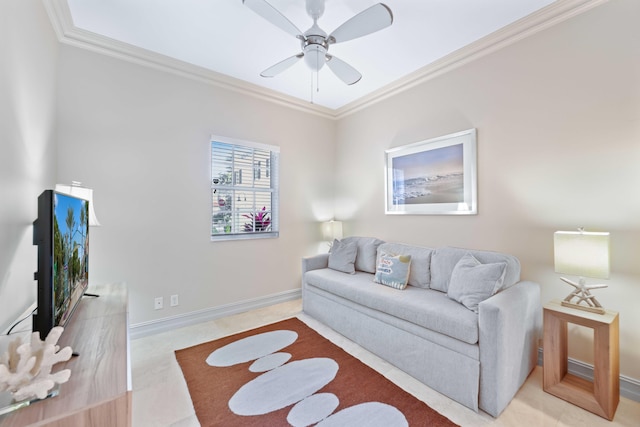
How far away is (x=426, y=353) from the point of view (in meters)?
1.96

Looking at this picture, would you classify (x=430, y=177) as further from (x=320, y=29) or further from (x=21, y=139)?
(x=21, y=139)

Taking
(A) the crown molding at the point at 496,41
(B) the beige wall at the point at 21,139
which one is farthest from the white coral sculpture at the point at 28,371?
(A) the crown molding at the point at 496,41

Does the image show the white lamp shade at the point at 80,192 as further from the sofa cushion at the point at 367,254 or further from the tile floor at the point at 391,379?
the sofa cushion at the point at 367,254

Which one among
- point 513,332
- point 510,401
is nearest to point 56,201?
point 513,332

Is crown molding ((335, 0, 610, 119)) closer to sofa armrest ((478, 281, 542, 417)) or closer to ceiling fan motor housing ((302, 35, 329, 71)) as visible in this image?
ceiling fan motor housing ((302, 35, 329, 71))

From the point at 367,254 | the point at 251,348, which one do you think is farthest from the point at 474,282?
the point at 251,348

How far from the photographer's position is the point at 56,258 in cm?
113

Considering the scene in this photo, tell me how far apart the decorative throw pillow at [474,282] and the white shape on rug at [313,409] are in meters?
1.18

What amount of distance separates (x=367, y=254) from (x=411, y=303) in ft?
3.66

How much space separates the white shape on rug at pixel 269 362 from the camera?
2148 millimetres

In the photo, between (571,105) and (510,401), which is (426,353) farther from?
(571,105)

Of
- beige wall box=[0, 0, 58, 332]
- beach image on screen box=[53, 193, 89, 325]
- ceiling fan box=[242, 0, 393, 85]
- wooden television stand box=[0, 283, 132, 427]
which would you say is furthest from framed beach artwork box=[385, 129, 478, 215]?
beige wall box=[0, 0, 58, 332]

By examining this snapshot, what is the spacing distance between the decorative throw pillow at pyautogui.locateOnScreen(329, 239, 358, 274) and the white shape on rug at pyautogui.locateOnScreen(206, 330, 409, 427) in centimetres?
105

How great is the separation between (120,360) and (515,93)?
334 cm
